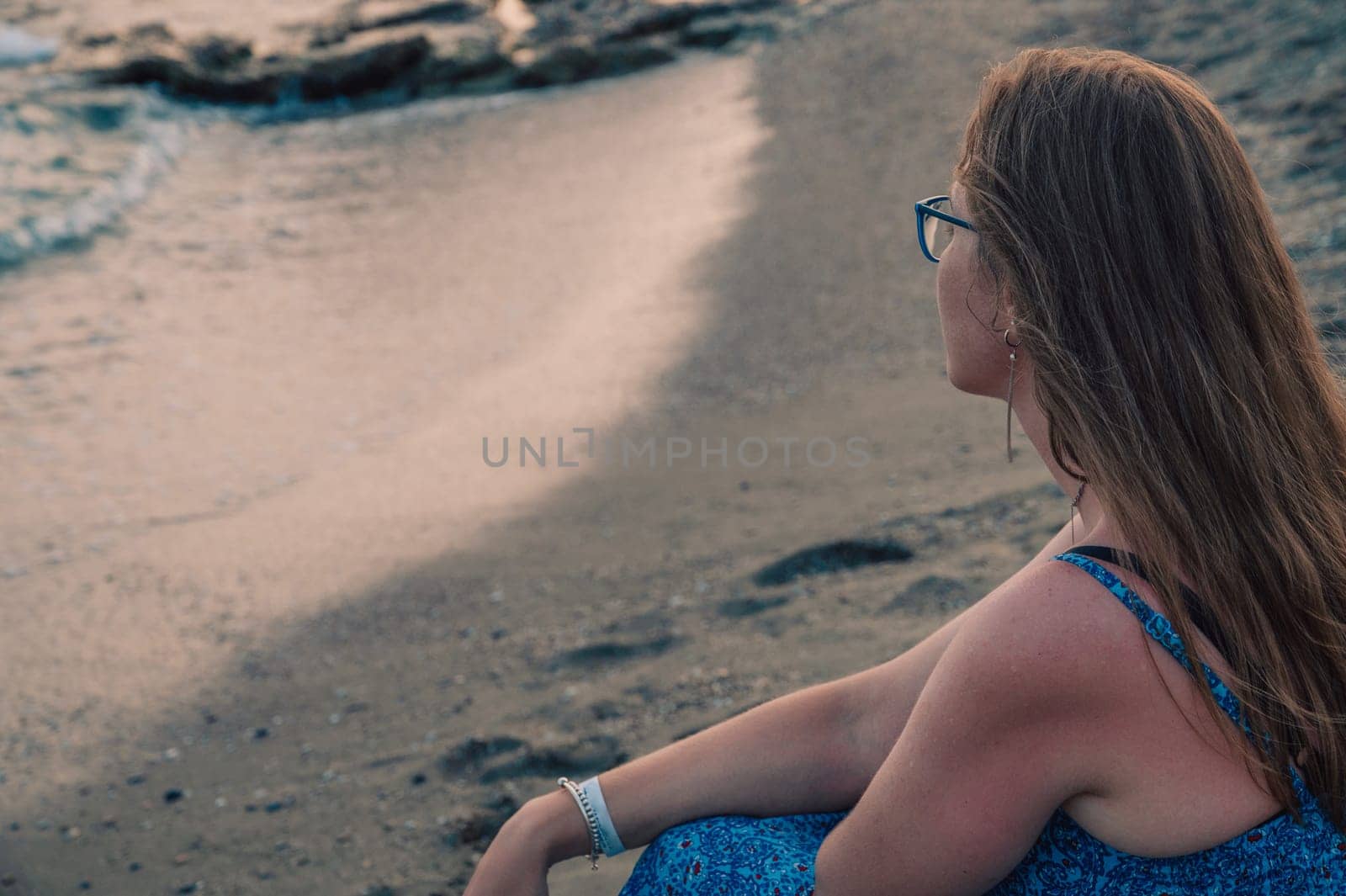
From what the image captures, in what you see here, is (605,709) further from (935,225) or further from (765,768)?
(935,225)

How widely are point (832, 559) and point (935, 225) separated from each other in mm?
2097

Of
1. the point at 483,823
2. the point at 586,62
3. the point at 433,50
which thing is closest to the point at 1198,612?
the point at 483,823

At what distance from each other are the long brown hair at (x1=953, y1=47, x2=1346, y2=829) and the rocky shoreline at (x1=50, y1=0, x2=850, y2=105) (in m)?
11.7

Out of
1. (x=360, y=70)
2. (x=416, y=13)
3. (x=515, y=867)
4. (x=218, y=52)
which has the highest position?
(x=416, y=13)

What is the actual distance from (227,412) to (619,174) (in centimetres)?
372

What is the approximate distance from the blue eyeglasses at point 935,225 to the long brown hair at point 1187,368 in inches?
4.0

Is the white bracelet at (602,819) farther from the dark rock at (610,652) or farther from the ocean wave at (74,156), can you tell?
the ocean wave at (74,156)

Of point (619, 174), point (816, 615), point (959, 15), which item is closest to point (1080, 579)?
point (816, 615)

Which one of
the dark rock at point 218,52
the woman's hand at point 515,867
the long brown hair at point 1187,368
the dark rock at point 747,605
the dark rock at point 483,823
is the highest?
the dark rock at point 218,52

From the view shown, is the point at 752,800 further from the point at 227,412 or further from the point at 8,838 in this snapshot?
the point at 227,412

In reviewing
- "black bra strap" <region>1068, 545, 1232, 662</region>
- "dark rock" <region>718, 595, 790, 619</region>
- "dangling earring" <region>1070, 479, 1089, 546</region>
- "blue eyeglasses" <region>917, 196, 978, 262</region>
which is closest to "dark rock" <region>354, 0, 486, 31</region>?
"dark rock" <region>718, 595, 790, 619</region>

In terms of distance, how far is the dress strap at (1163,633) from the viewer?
48.4 inches

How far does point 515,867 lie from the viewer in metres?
1.73

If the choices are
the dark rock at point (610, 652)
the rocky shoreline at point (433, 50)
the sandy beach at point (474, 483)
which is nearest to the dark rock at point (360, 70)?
the rocky shoreline at point (433, 50)
